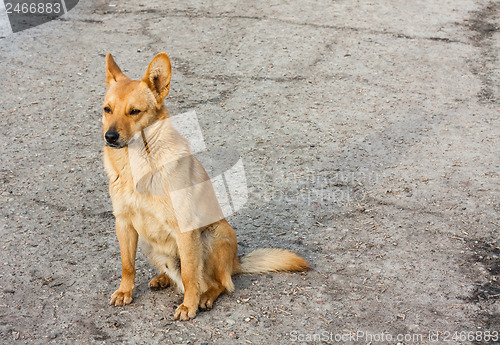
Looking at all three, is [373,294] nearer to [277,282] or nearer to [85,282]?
[277,282]

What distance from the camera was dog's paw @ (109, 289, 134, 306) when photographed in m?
3.30

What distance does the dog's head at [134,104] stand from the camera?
3047 millimetres

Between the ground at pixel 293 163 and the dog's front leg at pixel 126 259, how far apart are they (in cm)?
8

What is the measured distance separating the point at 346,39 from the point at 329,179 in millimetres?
3132

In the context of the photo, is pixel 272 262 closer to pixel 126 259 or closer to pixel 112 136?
pixel 126 259

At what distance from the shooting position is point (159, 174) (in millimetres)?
3154

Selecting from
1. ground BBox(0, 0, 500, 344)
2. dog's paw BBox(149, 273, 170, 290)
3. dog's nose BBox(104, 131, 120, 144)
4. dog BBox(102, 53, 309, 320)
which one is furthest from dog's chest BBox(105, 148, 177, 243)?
ground BBox(0, 0, 500, 344)

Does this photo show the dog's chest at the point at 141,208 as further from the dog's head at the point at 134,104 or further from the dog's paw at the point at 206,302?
the dog's paw at the point at 206,302

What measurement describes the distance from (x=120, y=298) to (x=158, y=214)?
62cm

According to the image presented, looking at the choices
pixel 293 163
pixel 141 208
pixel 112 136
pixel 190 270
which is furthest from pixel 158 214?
pixel 293 163

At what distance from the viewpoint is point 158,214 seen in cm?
311

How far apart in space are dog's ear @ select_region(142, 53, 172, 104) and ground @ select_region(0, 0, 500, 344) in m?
1.28

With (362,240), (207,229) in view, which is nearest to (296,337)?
(207,229)

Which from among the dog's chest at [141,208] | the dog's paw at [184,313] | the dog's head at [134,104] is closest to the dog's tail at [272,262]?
the dog's paw at [184,313]
